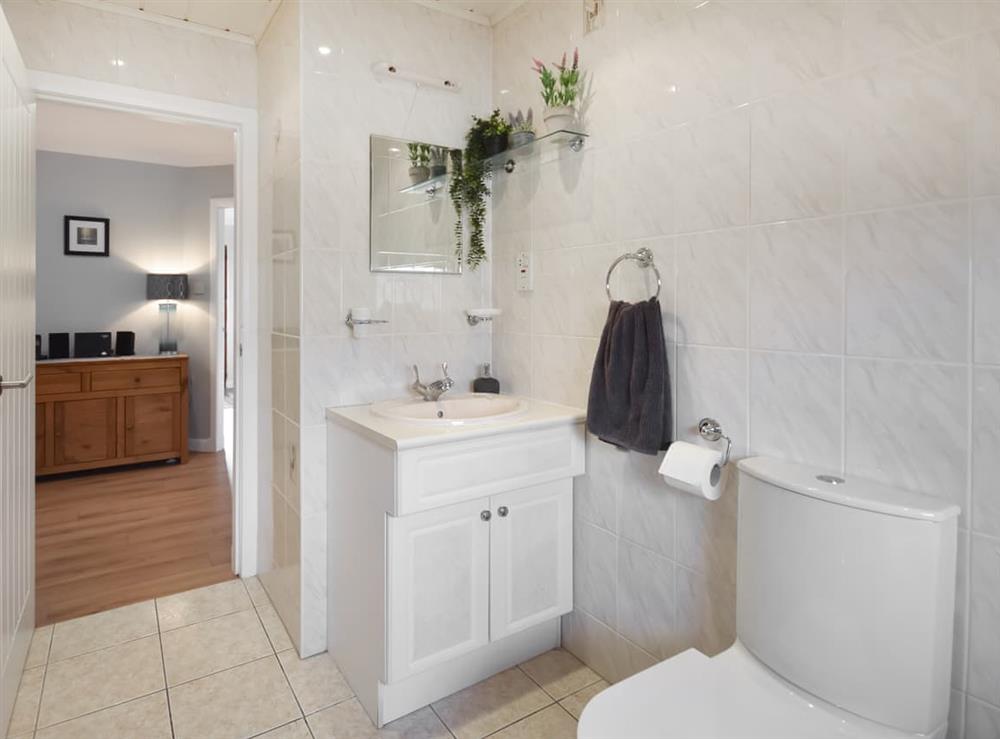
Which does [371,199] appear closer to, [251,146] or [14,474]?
[251,146]

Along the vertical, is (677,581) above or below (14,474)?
below

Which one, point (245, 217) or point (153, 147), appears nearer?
point (245, 217)

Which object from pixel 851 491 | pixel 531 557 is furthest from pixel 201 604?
pixel 851 491

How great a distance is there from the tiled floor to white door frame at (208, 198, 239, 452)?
2.71 metres

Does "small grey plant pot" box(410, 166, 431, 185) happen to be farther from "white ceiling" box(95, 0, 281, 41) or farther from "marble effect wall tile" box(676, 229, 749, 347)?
"marble effect wall tile" box(676, 229, 749, 347)

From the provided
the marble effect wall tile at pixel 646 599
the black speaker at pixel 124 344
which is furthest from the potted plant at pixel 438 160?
the black speaker at pixel 124 344

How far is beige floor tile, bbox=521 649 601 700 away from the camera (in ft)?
6.25

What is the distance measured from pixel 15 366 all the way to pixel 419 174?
140 centimetres

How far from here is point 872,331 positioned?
1.24m

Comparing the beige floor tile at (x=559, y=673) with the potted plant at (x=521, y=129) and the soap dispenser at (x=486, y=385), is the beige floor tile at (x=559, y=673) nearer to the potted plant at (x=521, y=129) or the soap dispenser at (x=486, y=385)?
the soap dispenser at (x=486, y=385)

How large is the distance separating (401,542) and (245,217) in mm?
1615

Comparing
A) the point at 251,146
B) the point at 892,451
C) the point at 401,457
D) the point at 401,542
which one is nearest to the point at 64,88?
the point at 251,146

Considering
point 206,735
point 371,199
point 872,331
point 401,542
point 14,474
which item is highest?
point 371,199

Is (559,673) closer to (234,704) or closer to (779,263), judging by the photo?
(234,704)
